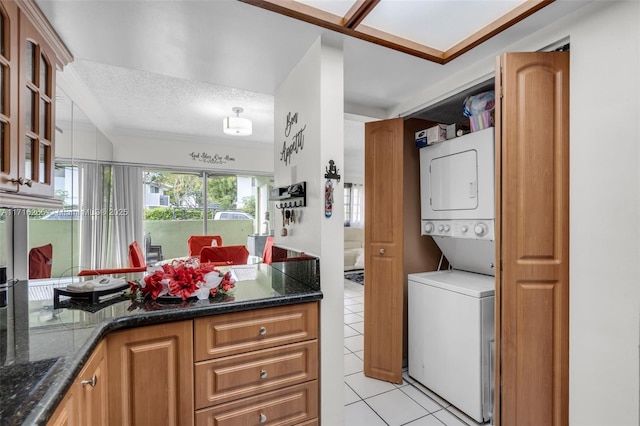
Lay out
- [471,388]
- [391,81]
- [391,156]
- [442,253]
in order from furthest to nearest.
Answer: [442,253]
[391,156]
[391,81]
[471,388]

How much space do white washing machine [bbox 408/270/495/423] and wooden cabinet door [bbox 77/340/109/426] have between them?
1.90 meters

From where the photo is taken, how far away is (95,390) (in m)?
1.06

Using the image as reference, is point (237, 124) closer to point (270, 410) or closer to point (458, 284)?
point (458, 284)

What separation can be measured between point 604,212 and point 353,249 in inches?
213

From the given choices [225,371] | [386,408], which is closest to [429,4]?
[225,371]

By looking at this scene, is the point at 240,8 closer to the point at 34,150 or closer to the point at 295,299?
the point at 34,150

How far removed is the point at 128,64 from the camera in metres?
1.90

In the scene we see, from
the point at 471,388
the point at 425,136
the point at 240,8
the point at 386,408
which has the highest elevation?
the point at 240,8

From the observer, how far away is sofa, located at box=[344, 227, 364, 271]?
20.9ft

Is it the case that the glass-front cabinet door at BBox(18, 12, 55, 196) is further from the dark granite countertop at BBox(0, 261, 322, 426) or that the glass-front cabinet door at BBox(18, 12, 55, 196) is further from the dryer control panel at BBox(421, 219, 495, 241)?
the dryer control panel at BBox(421, 219, 495, 241)

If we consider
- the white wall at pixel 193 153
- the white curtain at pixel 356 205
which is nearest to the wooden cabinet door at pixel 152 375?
the white wall at pixel 193 153

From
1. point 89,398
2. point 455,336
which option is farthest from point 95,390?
point 455,336

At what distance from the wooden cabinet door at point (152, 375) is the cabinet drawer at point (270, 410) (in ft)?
0.37

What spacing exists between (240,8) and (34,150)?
1146 mm
